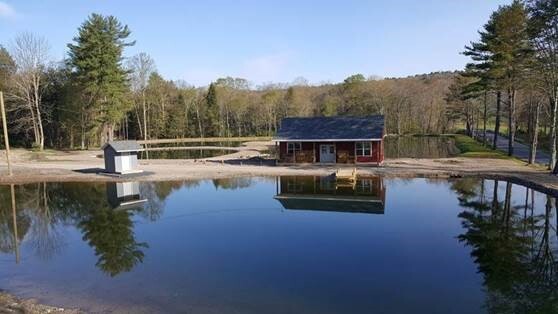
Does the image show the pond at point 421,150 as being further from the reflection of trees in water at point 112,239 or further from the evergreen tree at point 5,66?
the evergreen tree at point 5,66

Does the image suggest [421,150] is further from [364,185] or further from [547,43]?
[364,185]

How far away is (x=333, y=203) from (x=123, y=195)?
11.0m

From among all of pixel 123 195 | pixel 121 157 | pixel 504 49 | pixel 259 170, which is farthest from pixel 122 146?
pixel 504 49

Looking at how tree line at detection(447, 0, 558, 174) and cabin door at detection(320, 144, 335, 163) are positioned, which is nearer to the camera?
tree line at detection(447, 0, 558, 174)

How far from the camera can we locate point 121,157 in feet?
96.0

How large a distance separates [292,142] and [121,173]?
1243 centimetres

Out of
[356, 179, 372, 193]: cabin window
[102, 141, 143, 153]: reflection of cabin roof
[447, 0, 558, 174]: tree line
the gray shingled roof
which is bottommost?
[356, 179, 372, 193]: cabin window

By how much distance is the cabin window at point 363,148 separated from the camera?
105 feet

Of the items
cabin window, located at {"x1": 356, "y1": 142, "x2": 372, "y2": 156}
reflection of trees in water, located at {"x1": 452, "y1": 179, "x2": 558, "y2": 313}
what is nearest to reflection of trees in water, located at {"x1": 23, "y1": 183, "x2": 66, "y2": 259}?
reflection of trees in water, located at {"x1": 452, "y1": 179, "x2": 558, "y2": 313}

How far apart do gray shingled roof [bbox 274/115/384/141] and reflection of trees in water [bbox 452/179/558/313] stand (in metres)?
11.1

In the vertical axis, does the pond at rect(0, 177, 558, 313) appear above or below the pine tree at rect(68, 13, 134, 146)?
below

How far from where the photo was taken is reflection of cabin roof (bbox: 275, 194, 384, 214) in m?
19.4

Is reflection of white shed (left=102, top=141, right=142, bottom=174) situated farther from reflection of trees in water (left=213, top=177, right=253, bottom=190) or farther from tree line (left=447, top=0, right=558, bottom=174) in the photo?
tree line (left=447, top=0, right=558, bottom=174)

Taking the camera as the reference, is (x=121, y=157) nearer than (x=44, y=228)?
No
